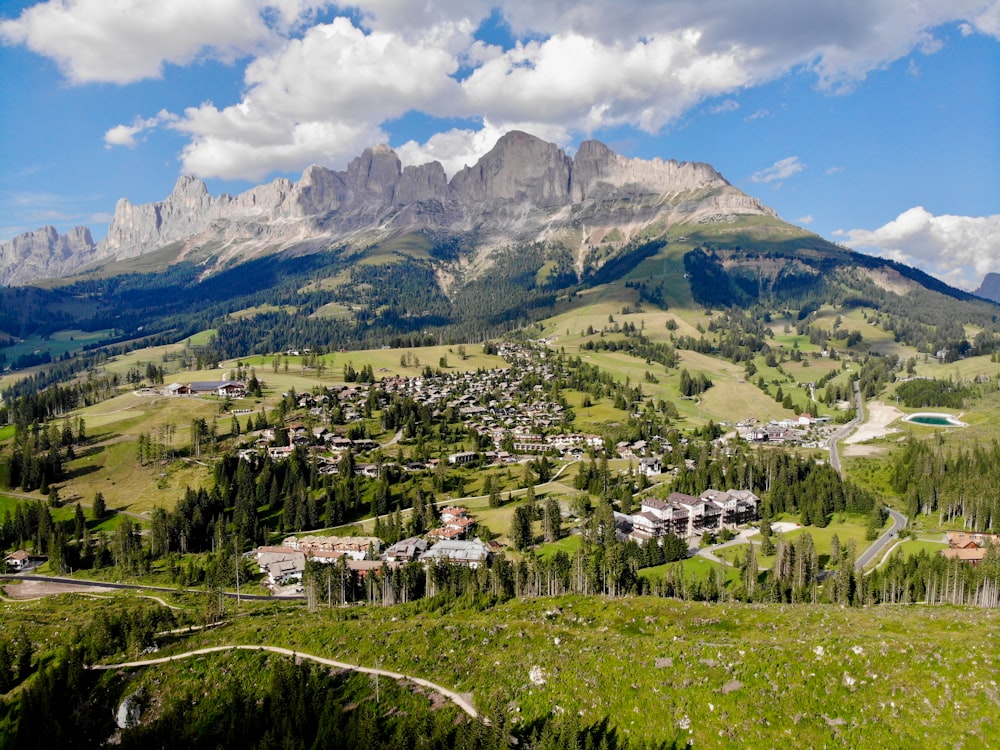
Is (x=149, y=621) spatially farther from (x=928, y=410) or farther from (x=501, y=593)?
(x=928, y=410)

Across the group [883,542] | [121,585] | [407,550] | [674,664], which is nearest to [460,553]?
[407,550]

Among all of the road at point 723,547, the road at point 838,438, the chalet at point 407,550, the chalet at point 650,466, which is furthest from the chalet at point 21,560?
the road at point 838,438

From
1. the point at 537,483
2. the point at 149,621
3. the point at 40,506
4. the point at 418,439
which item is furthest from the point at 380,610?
the point at 418,439

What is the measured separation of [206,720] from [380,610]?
24.1 m

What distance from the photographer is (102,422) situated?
166 meters

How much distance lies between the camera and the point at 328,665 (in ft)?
187

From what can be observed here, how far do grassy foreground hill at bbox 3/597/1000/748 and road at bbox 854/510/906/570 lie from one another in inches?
962

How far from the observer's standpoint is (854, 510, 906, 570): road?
89606mm

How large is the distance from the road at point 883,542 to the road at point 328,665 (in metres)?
59.4

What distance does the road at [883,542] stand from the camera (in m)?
89.6

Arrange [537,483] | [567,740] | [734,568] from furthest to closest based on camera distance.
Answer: [537,483] < [734,568] < [567,740]

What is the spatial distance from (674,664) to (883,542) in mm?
66217

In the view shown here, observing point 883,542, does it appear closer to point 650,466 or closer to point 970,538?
point 970,538

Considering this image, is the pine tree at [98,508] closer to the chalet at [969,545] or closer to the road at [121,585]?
the road at [121,585]
